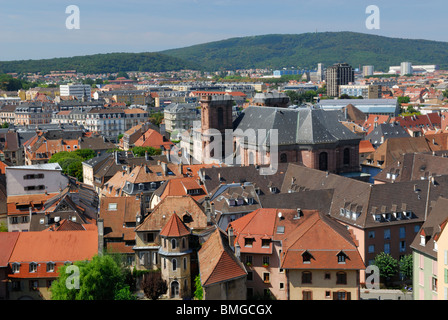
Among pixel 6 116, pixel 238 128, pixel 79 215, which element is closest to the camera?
pixel 79 215

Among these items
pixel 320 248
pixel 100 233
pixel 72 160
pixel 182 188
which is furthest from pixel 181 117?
pixel 320 248

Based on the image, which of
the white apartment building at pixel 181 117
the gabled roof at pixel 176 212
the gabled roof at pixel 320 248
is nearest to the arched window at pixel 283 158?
the gabled roof at pixel 176 212

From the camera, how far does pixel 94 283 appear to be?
40969 mm

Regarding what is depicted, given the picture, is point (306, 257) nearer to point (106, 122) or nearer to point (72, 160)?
point (72, 160)

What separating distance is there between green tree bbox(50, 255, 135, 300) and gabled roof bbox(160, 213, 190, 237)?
5.00 metres

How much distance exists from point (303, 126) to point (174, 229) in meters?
41.8

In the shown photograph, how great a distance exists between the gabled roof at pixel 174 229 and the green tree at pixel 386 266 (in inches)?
709

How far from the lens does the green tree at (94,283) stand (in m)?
40.8

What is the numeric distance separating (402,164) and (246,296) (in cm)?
3598
